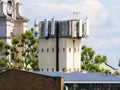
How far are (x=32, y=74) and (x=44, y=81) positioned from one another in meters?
1.83

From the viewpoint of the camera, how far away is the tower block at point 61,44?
135250 millimetres

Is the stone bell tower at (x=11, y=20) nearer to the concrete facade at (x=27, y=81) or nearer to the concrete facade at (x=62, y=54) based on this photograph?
the concrete facade at (x=62, y=54)

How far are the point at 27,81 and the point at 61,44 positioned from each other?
44.8 meters

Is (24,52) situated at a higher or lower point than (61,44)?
lower

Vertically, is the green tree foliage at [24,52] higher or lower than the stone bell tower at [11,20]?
lower

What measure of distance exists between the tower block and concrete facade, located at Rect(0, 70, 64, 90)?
40550 millimetres

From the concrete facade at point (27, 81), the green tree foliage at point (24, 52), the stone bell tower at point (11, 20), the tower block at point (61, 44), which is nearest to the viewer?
the concrete facade at point (27, 81)

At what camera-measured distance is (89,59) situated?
142250 mm

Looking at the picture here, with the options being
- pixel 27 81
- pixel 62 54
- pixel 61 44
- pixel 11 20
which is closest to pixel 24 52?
pixel 61 44

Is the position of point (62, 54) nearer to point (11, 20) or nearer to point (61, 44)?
point (61, 44)

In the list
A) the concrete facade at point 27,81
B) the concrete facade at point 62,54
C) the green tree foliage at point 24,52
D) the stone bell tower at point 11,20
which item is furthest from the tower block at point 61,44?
the concrete facade at point 27,81

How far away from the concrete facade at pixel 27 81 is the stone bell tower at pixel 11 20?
70.2 m

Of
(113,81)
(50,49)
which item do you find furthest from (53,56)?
(113,81)

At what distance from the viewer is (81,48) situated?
142875mm
